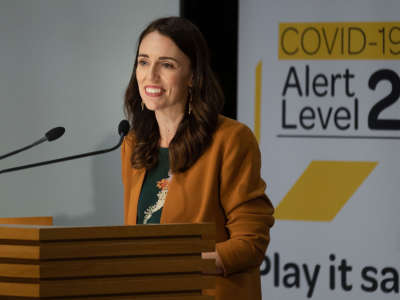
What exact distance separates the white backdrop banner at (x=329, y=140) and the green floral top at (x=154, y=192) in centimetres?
162

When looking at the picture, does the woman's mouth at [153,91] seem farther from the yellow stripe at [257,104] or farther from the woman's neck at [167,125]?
the yellow stripe at [257,104]

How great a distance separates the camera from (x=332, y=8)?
3.69 meters

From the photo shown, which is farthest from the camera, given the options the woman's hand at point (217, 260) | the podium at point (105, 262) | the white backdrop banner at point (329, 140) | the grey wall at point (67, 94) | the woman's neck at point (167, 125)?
the grey wall at point (67, 94)

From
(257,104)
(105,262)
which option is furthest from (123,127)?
(257,104)

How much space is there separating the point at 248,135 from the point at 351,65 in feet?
5.59

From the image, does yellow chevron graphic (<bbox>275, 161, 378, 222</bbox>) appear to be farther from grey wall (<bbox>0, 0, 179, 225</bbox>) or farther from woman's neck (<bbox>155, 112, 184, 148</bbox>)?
woman's neck (<bbox>155, 112, 184, 148</bbox>)

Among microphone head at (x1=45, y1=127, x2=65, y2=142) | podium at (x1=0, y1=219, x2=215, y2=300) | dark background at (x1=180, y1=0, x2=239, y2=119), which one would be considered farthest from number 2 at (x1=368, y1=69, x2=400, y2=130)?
podium at (x1=0, y1=219, x2=215, y2=300)

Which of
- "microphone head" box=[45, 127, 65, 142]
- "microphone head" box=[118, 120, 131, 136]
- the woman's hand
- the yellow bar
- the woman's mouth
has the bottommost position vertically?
the woman's hand

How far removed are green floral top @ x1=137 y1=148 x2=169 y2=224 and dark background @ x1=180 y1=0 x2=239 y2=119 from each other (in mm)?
1582

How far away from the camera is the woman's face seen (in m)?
2.06

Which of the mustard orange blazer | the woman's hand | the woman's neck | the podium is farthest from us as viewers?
the woman's neck

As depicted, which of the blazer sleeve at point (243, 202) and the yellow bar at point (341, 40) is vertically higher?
the yellow bar at point (341, 40)

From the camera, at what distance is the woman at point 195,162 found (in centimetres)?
203

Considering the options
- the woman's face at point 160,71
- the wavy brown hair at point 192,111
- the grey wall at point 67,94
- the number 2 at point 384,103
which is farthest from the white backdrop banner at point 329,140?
the woman's face at point 160,71
